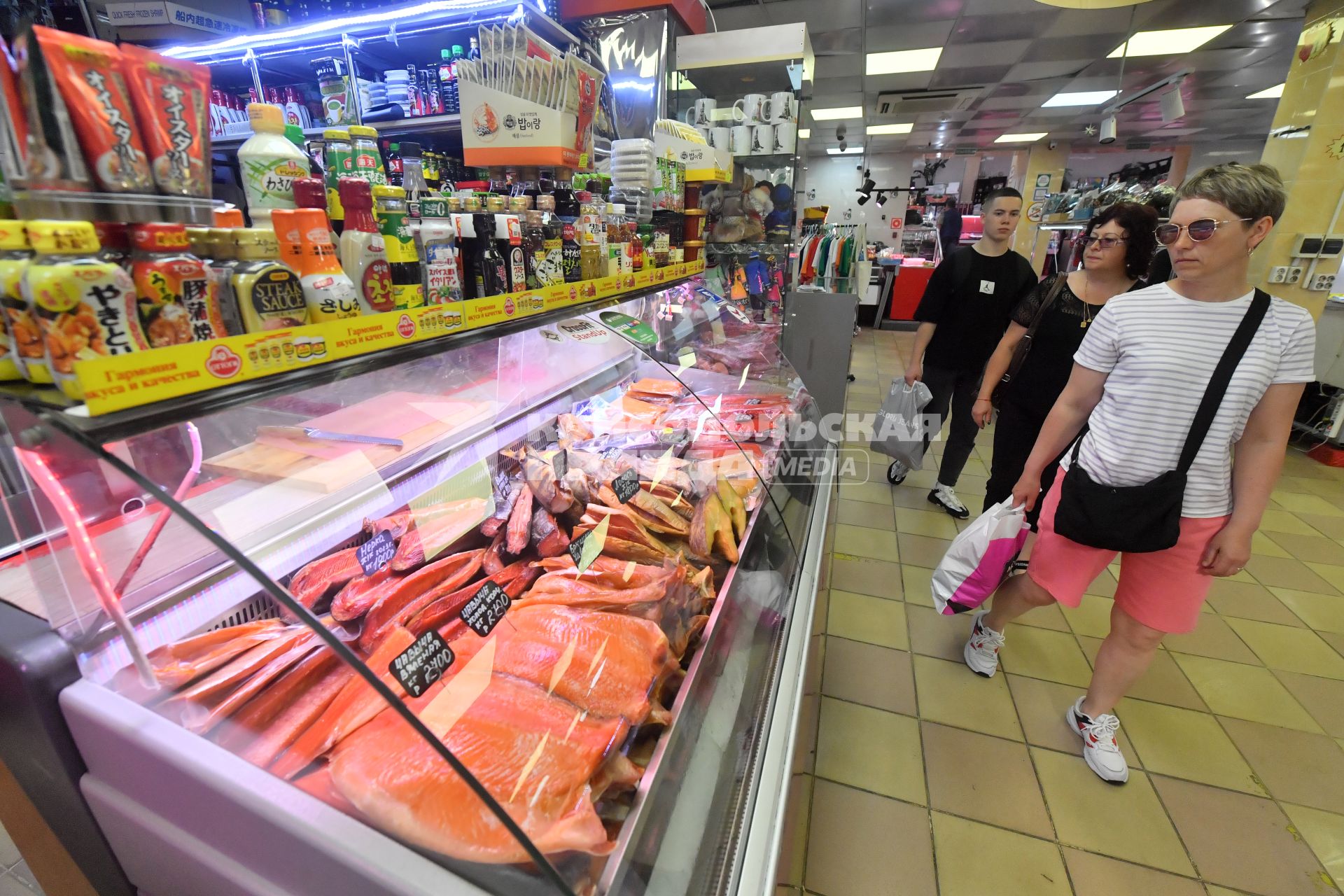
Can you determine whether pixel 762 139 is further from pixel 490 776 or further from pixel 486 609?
pixel 490 776

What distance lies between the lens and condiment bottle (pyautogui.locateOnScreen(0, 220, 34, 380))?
0.63 metres

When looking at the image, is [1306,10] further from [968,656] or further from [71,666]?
[71,666]

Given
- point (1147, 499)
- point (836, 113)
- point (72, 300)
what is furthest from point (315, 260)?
point (836, 113)

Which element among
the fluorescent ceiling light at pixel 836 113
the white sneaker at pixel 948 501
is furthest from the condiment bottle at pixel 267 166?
the fluorescent ceiling light at pixel 836 113

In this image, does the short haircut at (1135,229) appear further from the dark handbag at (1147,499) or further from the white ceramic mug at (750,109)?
the white ceramic mug at (750,109)

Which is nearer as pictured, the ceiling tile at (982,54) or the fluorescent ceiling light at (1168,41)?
the fluorescent ceiling light at (1168,41)

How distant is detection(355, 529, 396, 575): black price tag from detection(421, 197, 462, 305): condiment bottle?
1.72 ft

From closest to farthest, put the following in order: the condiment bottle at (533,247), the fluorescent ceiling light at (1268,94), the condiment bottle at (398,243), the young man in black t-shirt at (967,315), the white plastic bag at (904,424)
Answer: the condiment bottle at (398,243), the condiment bottle at (533,247), the young man in black t-shirt at (967,315), the white plastic bag at (904,424), the fluorescent ceiling light at (1268,94)

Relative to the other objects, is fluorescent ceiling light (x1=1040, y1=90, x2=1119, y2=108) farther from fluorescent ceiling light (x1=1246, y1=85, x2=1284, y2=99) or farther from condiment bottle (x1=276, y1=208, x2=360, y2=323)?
condiment bottle (x1=276, y1=208, x2=360, y2=323)

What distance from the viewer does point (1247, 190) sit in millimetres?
1462

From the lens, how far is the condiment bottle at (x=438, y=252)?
1.13 metres

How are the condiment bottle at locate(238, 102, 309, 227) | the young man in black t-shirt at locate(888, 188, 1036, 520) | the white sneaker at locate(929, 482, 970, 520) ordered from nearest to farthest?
the condiment bottle at locate(238, 102, 309, 227)
the young man in black t-shirt at locate(888, 188, 1036, 520)
the white sneaker at locate(929, 482, 970, 520)

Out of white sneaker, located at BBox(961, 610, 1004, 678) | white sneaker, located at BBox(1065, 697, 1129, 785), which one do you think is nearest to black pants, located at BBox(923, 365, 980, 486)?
white sneaker, located at BBox(961, 610, 1004, 678)

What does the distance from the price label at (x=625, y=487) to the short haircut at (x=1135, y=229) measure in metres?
2.34
